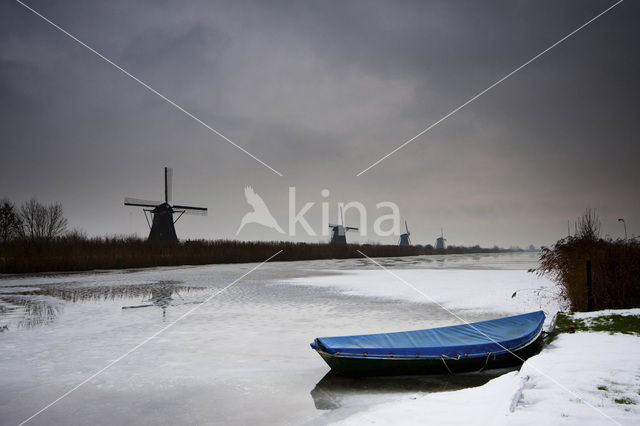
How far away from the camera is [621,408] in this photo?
520cm

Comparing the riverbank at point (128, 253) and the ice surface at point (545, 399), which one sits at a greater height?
the riverbank at point (128, 253)

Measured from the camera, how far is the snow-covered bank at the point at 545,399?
5.05m

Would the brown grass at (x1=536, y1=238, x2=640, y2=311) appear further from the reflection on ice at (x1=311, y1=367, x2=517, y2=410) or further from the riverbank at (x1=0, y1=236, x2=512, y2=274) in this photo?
the riverbank at (x1=0, y1=236, x2=512, y2=274)

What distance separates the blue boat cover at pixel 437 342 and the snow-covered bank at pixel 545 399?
2.47ft

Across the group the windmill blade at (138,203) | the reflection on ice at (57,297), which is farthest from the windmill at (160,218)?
the reflection on ice at (57,297)

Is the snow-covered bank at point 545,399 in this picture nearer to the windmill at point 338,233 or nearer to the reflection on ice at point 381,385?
the reflection on ice at point 381,385

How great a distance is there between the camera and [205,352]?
938 cm

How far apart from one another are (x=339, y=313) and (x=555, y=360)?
24.3 feet

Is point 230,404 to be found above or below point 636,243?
below

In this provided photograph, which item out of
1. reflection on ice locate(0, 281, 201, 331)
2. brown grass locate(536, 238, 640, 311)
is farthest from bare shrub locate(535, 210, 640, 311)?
reflection on ice locate(0, 281, 201, 331)

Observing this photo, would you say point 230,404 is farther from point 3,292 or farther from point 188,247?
point 188,247

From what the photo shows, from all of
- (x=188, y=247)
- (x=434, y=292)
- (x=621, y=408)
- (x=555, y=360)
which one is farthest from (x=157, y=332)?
(x=188, y=247)

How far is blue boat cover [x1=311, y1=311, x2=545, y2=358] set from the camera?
7.38m

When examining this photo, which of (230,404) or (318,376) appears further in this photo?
(318,376)
